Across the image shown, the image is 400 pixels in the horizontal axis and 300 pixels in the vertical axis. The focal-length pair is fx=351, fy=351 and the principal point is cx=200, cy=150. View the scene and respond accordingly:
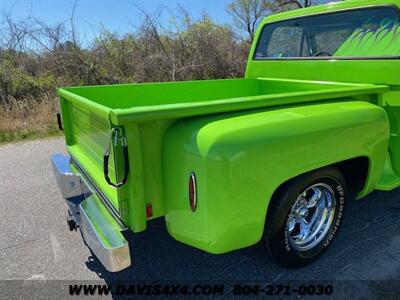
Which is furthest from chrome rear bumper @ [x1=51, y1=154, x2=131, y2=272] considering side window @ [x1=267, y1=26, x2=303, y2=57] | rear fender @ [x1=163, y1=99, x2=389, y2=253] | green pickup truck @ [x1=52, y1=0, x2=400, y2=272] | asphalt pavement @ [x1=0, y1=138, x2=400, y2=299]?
side window @ [x1=267, y1=26, x2=303, y2=57]

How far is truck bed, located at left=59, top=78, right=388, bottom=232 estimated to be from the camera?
6.13 ft

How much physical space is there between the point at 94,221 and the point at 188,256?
2.89 feet

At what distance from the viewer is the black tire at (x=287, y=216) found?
2.17 meters

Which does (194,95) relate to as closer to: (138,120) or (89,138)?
(89,138)

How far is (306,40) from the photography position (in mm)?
3930

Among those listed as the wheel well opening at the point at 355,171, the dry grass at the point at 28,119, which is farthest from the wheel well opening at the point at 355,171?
the dry grass at the point at 28,119

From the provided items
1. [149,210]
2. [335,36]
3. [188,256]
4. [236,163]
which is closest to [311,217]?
[188,256]

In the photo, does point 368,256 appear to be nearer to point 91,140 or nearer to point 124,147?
point 124,147

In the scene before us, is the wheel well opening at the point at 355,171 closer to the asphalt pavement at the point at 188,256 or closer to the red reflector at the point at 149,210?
the asphalt pavement at the point at 188,256

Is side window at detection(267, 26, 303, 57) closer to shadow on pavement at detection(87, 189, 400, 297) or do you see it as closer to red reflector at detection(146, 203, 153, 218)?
shadow on pavement at detection(87, 189, 400, 297)

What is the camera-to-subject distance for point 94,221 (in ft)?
7.16

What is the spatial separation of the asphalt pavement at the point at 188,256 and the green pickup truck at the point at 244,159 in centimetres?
18

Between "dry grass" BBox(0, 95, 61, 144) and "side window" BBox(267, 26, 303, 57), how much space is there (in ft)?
15.3

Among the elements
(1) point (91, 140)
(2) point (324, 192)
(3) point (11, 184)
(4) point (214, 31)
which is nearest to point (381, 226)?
(2) point (324, 192)
